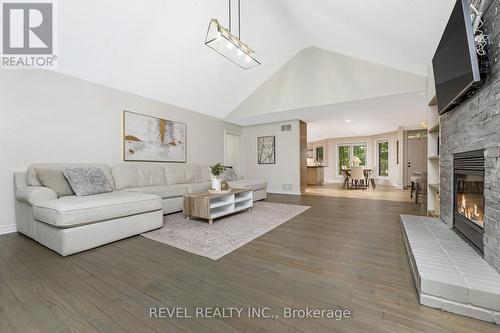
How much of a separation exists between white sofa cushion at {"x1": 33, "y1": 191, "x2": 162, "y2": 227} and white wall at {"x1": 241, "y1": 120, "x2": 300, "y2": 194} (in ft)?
14.6

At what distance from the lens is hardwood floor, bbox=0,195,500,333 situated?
109 cm

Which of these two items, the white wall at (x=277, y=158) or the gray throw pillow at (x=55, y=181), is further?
the white wall at (x=277, y=158)

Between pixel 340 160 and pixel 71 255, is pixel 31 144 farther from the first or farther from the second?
pixel 340 160

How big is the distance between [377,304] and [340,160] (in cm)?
959

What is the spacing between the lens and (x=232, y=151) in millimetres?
6750

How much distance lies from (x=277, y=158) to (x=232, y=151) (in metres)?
1.52

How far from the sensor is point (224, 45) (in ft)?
12.2

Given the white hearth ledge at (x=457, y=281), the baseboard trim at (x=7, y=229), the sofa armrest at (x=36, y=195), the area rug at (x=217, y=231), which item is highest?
the sofa armrest at (x=36, y=195)

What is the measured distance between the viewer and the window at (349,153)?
9.47 metres

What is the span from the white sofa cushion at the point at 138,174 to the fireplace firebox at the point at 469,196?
14.4 ft

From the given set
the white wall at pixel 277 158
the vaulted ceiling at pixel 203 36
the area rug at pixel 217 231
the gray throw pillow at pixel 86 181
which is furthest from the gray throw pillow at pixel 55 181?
the white wall at pixel 277 158

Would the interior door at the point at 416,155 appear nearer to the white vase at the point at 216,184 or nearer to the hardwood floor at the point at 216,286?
the hardwood floor at the point at 216,286

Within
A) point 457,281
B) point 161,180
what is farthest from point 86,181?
point 457,281

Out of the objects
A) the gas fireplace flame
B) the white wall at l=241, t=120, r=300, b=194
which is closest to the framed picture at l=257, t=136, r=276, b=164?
the white wall at l=241, t=120, r=300, b=194
